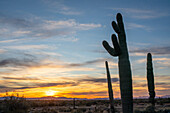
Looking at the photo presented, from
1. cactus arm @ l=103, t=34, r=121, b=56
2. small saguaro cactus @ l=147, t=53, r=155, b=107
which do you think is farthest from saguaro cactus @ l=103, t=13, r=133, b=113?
small saguaro cactus @ l=147, t=53, r=155, b=107

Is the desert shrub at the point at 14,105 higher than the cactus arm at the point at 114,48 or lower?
lower

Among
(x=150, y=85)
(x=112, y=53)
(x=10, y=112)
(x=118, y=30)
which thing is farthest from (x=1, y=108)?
(x=150, y=85)

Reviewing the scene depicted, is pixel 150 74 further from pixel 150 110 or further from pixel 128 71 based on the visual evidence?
pixel 128 71

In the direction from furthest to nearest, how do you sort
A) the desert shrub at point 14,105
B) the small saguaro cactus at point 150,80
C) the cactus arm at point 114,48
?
1. the small saguaro cactus at point 150,80
2. the desert shrub at point 14,105
3. the cactus arm at point 114,48

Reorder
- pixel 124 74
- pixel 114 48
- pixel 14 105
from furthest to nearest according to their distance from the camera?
pixel 14 105, pixel 114 48, pixel 124 74

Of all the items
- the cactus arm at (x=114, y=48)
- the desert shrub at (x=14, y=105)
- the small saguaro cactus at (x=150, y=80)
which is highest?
the cactus arm at (x=114, y=48)

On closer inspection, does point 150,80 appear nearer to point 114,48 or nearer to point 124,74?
point 124,74

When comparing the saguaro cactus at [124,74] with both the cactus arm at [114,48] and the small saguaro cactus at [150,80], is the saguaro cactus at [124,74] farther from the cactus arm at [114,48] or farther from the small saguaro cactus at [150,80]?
the small saguaro cactus at [150,80]

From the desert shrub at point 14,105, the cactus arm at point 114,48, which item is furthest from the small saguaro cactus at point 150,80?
the desert shrub at point 14,105

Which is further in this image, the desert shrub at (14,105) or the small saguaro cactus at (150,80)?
the small saguaro cactus at (150,80)

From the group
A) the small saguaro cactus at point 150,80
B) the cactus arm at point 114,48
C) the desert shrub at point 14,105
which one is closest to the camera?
the cactus arm at point 114,48

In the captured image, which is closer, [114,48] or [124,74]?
[124,74]

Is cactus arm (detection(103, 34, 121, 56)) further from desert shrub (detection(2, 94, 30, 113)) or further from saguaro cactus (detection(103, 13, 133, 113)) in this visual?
desert shrub (detection(2, 94, 30, 113))

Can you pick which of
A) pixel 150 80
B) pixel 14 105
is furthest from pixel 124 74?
pixel 14 105
